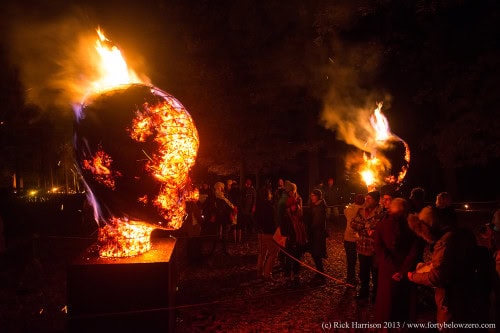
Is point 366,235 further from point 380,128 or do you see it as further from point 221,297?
point 380,128

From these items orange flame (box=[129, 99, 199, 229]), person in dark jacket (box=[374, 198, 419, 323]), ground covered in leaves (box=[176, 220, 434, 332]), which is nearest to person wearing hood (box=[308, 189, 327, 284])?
ground covered in leaves (box=[176, 220, 434, 332])

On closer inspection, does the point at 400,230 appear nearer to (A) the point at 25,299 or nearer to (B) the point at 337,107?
(A) the point at 25,299

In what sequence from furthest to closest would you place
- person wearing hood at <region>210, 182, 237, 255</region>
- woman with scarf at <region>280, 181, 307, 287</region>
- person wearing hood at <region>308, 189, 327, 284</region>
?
person wearing hood at <region>210, 182, 237, 255</region> → woman with scarf at <region>280, 181, 307, 287</region> → person wearing hood at <region>308, 189, 327, 284</region>

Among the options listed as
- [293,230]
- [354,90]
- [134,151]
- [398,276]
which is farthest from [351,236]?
[354,90]

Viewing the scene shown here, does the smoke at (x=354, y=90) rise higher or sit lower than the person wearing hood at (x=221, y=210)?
higher

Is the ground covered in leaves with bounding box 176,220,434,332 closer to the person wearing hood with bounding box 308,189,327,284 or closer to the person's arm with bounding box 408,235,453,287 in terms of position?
the person wearing hood with bounding box 308,189,327,284

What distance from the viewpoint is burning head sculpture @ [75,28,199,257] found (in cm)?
462

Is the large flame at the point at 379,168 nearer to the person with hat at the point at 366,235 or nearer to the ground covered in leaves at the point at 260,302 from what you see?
the ground covered in leaves at the point at 260,302

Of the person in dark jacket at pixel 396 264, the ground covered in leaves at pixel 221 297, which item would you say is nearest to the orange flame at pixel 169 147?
the ground covered in leaves at pixel 221 297

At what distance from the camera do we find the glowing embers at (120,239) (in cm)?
515

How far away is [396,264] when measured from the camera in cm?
518

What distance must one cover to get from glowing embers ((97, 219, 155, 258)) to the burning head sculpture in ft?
0.94

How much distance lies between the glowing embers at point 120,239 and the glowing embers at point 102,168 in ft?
2.12

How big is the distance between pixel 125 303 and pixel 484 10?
51.8ft
